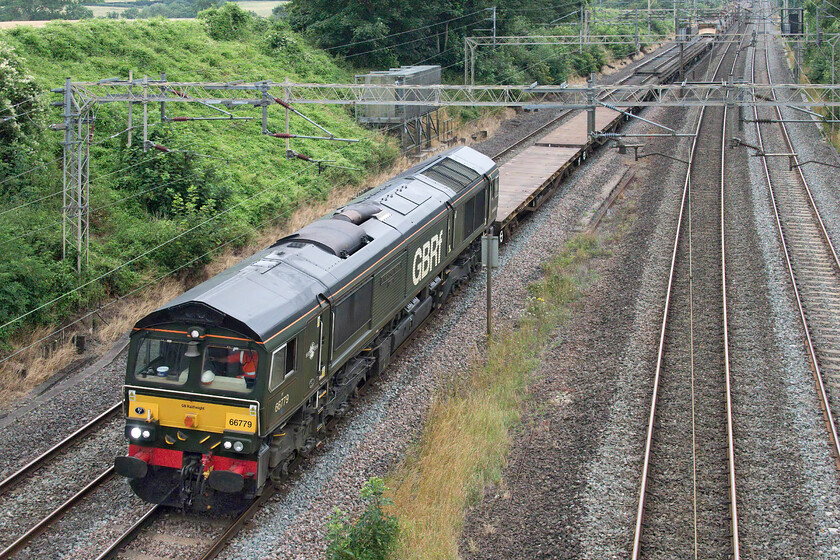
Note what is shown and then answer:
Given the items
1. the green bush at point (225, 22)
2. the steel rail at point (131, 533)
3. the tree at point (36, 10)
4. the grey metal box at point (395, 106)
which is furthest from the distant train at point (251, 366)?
the tree at point (36, 10)

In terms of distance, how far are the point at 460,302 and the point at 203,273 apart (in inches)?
278

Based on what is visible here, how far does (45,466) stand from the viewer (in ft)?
42.8

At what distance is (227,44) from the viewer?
40406mm

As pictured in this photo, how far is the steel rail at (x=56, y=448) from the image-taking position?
12.4m

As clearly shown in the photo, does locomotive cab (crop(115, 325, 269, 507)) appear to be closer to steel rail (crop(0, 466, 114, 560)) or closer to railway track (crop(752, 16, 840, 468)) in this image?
steel rail (crop(0, 466, 114, 560))

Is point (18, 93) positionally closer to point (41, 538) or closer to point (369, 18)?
point (41, 538)

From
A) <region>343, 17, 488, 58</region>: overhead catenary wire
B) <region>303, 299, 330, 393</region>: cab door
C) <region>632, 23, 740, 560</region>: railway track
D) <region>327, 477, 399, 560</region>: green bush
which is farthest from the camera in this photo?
<region>343, 17, 488, 58</region>: overhead catenary wire

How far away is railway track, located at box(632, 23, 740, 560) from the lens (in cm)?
1104

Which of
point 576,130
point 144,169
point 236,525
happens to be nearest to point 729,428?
point 236,525

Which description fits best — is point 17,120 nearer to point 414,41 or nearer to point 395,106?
point 395,106

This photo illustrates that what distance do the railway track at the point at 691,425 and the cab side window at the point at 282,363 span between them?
521cm

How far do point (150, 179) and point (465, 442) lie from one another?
14600 millimetres

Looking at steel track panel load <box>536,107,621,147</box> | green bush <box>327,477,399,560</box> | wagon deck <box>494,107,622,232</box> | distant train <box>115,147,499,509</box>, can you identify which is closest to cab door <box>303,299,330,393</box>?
distant train <box>115,147,499,509</box>

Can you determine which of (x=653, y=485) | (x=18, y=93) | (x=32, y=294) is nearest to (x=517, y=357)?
(x=653, y=485)
